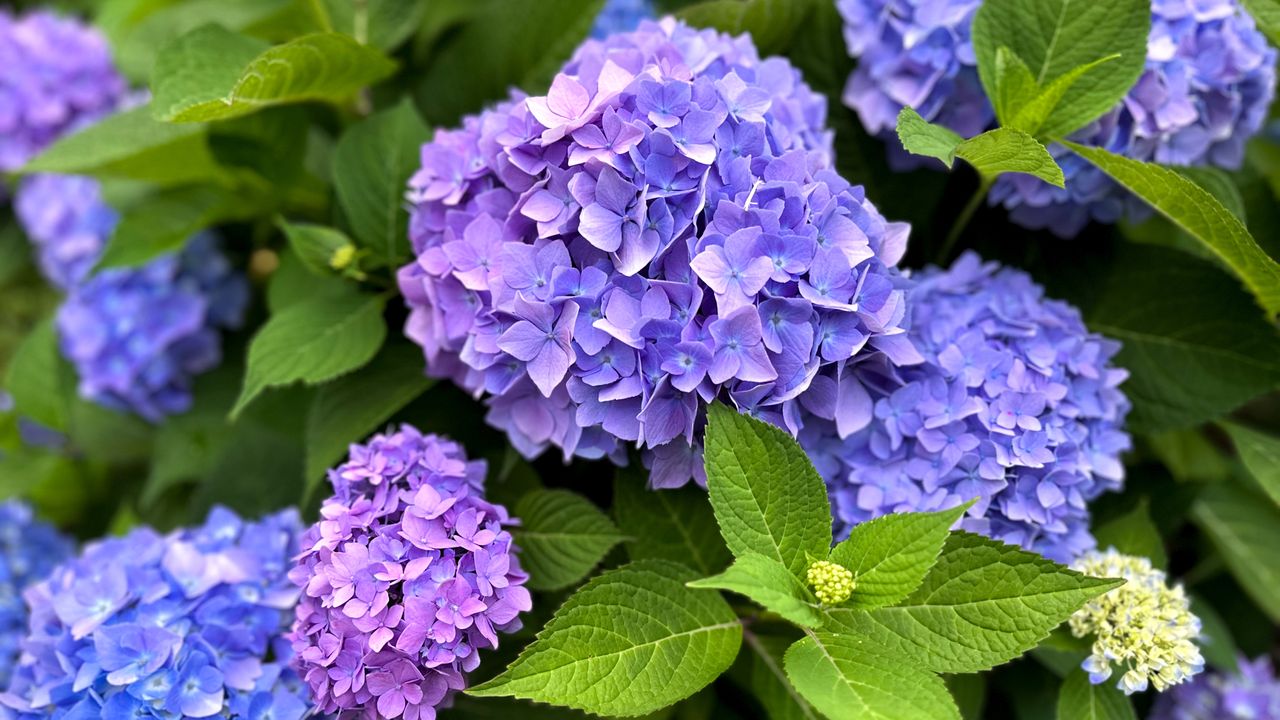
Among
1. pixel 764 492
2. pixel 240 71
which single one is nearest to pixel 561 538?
pixel 764 492

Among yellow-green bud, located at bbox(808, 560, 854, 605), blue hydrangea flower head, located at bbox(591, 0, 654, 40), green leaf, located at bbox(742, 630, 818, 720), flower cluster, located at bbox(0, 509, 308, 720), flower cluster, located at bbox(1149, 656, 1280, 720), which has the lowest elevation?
flower cluster, located at bbox(1149, 656, 1280, 720)

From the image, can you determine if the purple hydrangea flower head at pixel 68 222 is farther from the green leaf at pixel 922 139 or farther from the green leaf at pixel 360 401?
the green leaf at pixel 922 139

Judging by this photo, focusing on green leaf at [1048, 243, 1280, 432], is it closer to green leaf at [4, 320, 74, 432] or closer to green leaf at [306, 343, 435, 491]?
green leaf at [306, 343, 435, 491]

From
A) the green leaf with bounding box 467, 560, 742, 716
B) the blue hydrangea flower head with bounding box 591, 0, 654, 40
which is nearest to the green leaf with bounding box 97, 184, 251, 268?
the blue hydrangea flower head with bounding box 591, 0, 654, 40


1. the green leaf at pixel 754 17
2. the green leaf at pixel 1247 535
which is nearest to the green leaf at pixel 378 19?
the green leaf at pixel 754 17

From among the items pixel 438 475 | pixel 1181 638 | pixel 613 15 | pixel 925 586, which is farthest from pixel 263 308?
pixel 1181 638

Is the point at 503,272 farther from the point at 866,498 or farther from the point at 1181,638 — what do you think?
the point at 1181,638

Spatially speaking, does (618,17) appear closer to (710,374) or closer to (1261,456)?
(710,374)
